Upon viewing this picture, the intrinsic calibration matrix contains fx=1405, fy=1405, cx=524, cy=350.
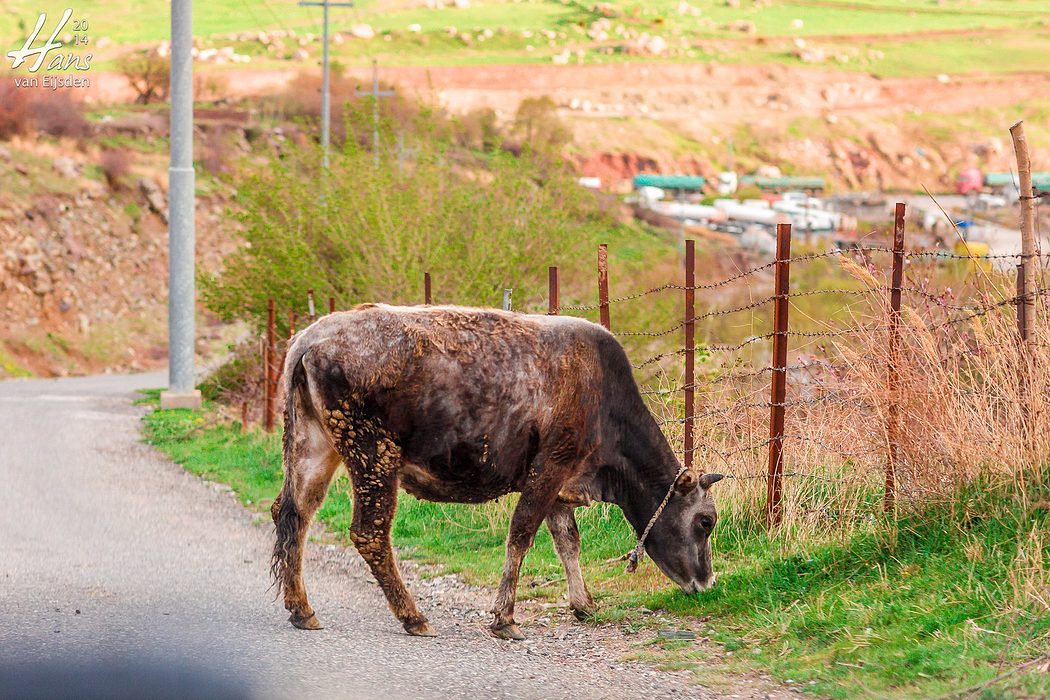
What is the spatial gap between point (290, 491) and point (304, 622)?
813 mm

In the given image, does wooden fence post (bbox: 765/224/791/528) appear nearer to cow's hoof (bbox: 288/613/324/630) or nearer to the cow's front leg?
the cow's front leg

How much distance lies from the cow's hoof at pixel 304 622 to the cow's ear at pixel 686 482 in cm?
239

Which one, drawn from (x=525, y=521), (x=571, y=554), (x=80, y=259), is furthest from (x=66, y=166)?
(x=525, y=521)

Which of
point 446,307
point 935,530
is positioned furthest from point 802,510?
point 446,307

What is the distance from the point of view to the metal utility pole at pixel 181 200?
2129 centimetres

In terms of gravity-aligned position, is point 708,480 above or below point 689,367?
below

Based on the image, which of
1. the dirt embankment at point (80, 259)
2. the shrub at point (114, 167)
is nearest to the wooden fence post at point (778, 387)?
the dirt embankment at point (80, 259)

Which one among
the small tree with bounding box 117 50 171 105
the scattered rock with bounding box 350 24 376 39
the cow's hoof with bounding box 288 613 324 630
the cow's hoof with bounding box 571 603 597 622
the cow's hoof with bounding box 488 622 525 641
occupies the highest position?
the scattered rock with bounding box 350 24 376 39

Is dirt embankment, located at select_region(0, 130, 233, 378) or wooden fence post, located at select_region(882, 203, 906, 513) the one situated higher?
wooden fence post, located at select_region(882, 203, 906, 513)

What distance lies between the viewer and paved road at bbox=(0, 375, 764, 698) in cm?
716

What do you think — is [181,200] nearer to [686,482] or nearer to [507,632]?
[686,482]

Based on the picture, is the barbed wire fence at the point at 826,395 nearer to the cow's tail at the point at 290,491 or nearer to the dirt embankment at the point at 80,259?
the cow's tail at the point at 290,491

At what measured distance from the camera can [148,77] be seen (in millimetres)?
82125

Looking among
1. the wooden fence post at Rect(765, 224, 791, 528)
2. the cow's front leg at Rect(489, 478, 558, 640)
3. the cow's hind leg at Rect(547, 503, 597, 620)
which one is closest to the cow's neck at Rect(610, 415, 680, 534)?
the cow's hind leg at Rect(547, 503, 597, 620)
